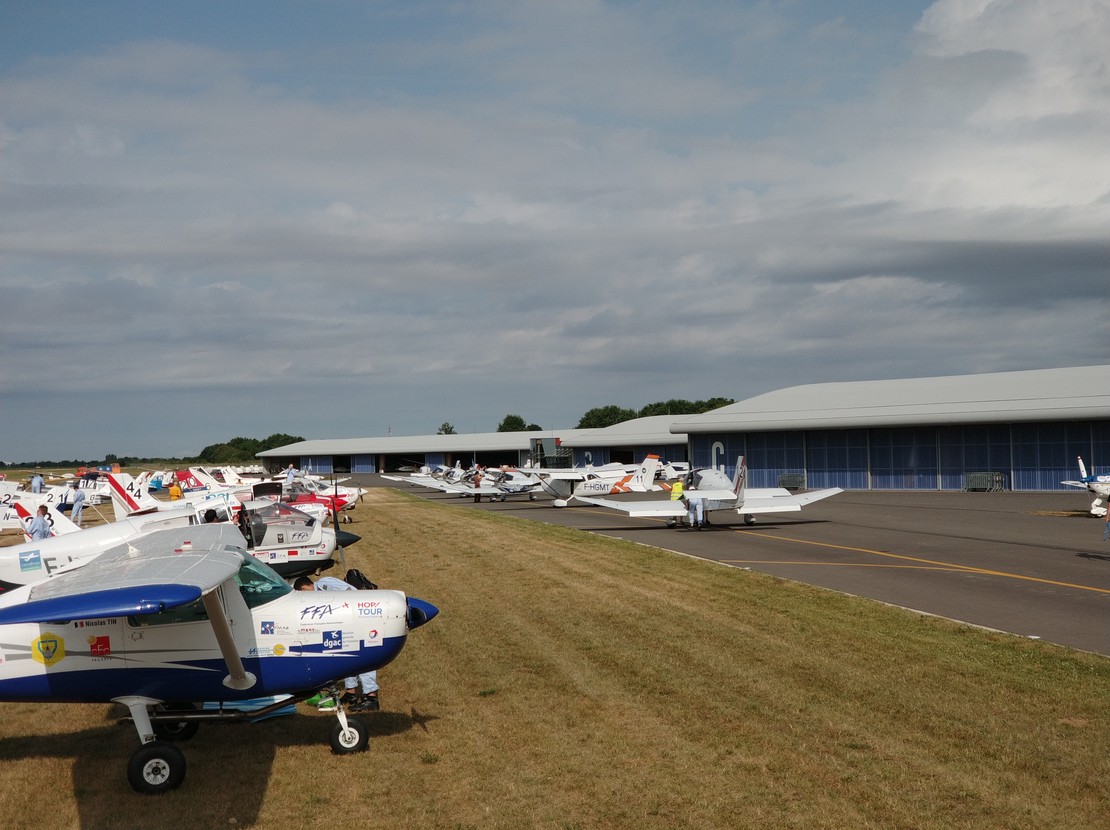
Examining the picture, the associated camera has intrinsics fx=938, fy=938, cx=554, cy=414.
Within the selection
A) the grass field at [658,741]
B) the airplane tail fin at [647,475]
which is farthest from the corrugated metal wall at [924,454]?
the grass field at [658,741]

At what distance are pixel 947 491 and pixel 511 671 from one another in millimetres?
49840

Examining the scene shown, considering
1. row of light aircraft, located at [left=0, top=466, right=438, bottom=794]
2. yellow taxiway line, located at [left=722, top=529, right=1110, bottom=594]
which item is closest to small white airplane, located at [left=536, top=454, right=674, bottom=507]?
yellow taxiway line, located at [left=722, top=529, right=1110, bottom=594]

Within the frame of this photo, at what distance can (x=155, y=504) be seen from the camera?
→ 3294 centimetres

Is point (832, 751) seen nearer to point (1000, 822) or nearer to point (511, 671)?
point (1000, 822)

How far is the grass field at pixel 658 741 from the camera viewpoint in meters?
7.92

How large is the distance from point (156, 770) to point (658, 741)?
190 inches

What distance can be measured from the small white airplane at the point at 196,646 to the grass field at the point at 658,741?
1.82ft

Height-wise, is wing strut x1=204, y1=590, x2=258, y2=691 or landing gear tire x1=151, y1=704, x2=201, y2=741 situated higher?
wing strut x1=204, y1=590, x2=258, y2=691

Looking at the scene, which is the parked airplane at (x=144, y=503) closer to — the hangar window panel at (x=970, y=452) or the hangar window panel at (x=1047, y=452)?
the hangar window panel at (x=970, y=452)

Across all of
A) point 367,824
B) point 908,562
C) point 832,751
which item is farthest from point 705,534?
point 367,824

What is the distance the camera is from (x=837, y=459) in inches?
2469

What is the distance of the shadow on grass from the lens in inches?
318

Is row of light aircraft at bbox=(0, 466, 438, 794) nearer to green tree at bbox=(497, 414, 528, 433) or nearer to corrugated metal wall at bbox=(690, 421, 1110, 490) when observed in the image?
corrugated metal wall at bbox=(690, 421, 1110, 490)

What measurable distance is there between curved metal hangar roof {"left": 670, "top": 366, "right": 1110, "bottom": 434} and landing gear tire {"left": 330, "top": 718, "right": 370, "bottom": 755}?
5307 cm
